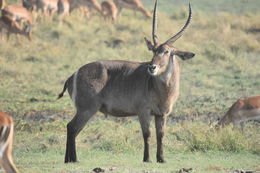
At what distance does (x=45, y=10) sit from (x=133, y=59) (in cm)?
705

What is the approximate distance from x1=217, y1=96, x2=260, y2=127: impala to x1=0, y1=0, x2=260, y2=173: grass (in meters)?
0.38

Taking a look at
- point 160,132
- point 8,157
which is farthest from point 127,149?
point 8,157

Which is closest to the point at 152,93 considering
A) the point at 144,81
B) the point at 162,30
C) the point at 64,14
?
the point at 144,81

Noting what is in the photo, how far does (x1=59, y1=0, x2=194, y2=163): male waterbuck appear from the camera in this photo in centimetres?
977

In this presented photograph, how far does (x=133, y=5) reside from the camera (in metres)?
26.8

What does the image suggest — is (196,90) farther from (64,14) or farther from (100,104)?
(64,14)

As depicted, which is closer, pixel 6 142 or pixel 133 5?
pixel 6 142

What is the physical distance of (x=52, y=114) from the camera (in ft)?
45.1

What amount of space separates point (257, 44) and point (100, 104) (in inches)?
419

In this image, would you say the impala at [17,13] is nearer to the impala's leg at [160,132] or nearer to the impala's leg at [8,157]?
the impala's leg at [160,132]

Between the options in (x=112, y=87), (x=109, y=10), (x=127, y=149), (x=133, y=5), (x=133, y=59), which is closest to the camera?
(x=112, y=87)

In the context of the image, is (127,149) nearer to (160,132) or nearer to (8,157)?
(160,132)

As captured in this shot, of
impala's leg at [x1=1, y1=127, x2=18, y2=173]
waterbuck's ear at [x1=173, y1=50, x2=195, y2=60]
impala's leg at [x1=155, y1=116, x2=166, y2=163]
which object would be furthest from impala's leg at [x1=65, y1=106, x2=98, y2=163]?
impala's leg at [x1=1, y1=127, x2=18, y2=173]

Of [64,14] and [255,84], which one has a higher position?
[64,14]
